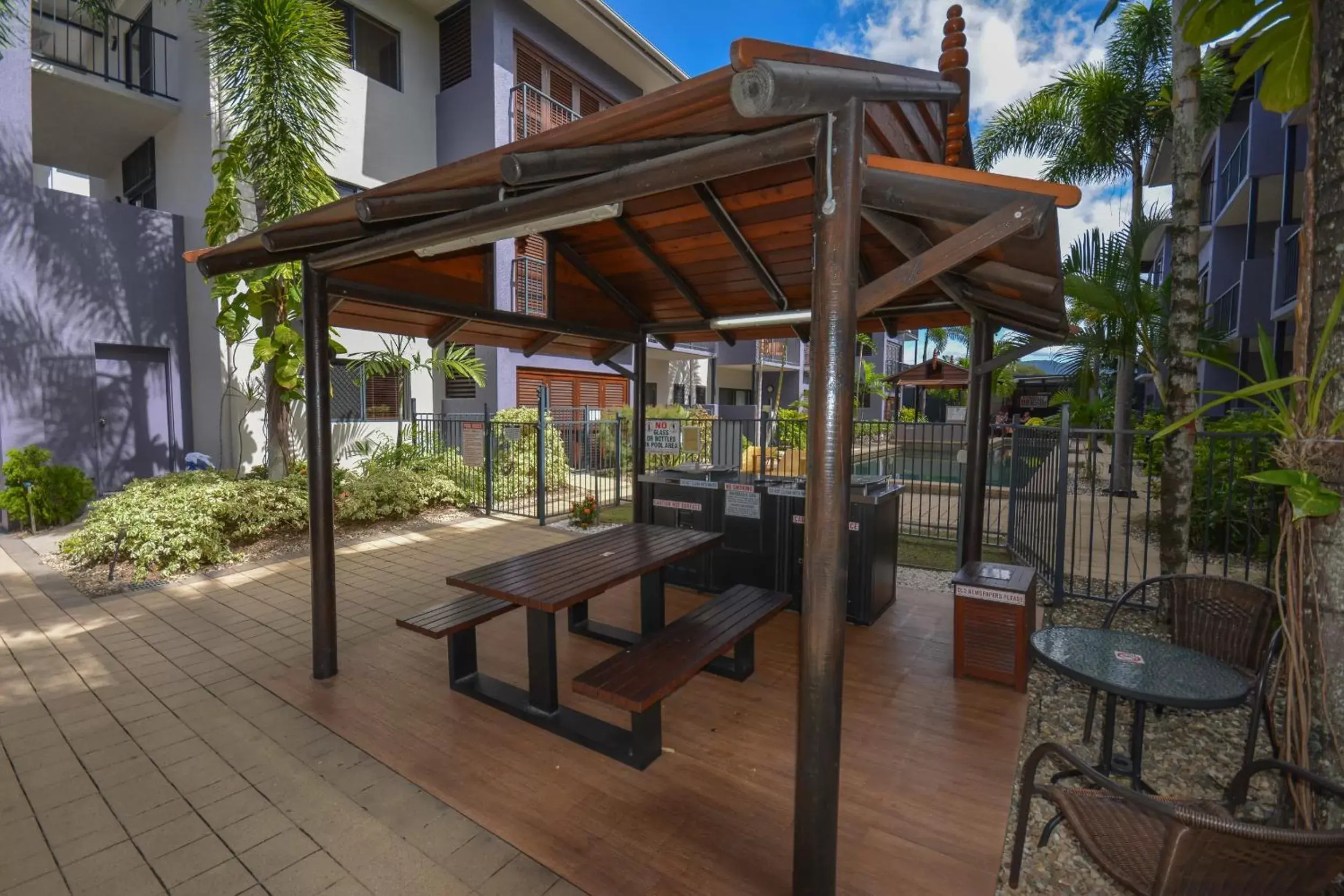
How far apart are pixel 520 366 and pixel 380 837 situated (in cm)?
1126

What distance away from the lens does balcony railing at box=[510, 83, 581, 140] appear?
11.9m

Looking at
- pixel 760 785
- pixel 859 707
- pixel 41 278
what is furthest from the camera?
pixel 41 278

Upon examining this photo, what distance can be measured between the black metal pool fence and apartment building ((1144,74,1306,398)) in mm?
3337

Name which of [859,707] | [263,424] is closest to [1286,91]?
[859,707]

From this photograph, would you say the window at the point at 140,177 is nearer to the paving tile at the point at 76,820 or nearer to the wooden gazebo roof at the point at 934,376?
the paving tile at the point at 76,820

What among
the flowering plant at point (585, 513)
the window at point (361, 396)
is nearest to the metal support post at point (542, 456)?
the flowering plant at point (585, 513)

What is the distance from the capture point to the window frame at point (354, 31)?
10.5 m

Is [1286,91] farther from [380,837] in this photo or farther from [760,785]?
[380,837]

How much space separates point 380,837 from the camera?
96.5 inches

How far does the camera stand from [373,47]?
448 inches

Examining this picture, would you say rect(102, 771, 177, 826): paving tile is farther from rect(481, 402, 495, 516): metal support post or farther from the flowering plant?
rect(481, 402, 495, 516): metal support post

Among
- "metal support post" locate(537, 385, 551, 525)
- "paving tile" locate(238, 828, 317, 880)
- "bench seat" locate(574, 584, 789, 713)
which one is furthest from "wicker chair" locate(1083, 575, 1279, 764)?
"metal support post" locate(537, 385, 551, 525)

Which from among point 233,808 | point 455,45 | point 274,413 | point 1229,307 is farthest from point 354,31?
point 1229,307

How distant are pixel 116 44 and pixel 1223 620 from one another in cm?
1600
